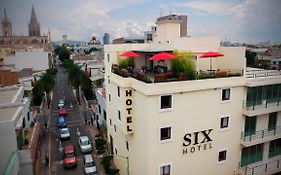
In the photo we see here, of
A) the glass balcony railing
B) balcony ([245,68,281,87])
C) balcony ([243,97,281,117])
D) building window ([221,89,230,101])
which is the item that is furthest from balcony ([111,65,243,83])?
balcony ([243,97,281,117])

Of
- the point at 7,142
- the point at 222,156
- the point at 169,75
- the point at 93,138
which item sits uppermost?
the point at 169,75

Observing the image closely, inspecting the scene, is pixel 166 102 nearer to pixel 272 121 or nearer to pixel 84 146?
pixel 272 121

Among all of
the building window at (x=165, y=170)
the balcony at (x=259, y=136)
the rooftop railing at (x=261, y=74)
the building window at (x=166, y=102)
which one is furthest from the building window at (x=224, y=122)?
the building window at (x=165, y=170)

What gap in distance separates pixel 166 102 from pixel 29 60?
2941 inches

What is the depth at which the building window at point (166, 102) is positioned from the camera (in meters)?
19.2

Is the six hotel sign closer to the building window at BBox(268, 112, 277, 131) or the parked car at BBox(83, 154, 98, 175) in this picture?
the building window at BBox(268, 112, 277, 131)

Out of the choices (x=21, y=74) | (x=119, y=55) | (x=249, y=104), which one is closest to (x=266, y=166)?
(x=249, y=104)

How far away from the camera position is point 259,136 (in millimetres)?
23484

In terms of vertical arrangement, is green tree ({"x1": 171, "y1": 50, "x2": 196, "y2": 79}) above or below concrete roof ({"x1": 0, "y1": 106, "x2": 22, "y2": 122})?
above

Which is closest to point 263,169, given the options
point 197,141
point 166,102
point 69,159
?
point 197,141

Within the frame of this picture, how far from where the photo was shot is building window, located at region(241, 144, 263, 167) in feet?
78.9

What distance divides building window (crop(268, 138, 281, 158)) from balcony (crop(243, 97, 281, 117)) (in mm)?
4044

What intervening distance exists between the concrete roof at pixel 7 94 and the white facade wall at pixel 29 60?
161ft

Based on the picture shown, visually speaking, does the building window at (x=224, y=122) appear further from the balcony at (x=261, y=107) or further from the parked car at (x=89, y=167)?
the parked car at (x=89, y=167)
